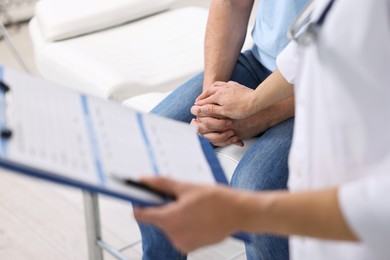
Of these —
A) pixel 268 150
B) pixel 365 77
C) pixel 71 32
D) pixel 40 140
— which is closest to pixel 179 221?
pixel 40 140

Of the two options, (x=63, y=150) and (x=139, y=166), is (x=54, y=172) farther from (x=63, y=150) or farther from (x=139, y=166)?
(x=139, y=166)

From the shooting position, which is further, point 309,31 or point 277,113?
point 277,113

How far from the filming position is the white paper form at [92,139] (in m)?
1.01

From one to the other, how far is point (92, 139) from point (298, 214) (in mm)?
358

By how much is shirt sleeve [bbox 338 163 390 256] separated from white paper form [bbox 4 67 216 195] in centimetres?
27

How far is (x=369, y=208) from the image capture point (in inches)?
38.8

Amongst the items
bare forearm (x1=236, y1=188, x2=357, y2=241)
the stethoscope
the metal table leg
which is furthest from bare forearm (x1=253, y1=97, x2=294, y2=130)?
bare forearm (x1=236, y1=188, x2=357, y2=241)

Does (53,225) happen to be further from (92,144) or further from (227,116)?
(92,144)

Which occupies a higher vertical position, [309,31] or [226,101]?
[309,31]

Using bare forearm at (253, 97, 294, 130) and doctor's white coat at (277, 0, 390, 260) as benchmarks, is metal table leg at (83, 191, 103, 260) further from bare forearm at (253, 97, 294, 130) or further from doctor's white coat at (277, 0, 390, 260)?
doctor's white coat at (277, 0, 390, 260)

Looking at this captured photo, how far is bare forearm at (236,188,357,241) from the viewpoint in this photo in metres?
1.02

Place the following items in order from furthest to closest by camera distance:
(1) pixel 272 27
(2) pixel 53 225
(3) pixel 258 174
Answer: (2) pixel 53 225, (1) pixel 272 27, (3) pixel 258 174

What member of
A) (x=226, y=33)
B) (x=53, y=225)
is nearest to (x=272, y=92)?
(x=226, y=33)

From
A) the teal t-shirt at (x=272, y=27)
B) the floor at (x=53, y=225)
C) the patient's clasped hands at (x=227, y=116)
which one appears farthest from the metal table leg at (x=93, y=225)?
the teal t-shirt at (x=272, y=27)
